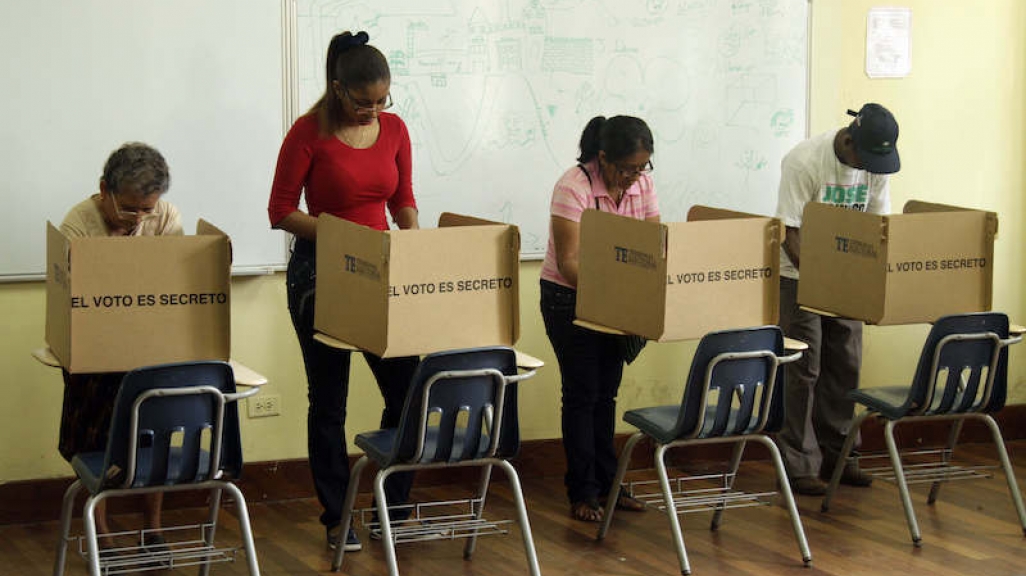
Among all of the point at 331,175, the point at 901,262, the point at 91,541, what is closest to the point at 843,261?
the point at 901,262

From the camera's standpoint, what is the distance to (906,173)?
220 inches

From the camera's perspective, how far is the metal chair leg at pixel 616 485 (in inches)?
164

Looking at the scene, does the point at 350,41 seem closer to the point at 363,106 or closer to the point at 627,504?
the point at 363,106

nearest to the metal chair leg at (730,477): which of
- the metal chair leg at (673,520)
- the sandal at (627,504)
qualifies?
the sandal at (627,504)

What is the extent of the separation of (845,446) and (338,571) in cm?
178

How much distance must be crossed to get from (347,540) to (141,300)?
3.94ft

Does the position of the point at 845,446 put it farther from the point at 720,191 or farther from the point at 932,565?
the point at 720,191

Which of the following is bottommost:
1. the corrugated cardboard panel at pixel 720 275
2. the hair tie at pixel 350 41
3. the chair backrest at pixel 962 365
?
the chair backrest at pixel 962 365

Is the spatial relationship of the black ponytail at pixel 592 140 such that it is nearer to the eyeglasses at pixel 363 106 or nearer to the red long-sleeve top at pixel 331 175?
the red long-sleeve top at pixel 331 175

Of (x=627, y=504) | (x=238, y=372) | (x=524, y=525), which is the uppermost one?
(x=238, y=372)

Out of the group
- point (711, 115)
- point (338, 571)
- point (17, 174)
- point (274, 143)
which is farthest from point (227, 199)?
point (711, 115)

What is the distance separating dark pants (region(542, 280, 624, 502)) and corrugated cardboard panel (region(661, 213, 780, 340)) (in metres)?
0.52

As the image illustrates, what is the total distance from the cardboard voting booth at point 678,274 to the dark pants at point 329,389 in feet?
2.05

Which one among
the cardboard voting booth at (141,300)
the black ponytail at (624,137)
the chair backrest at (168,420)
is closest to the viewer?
the chair backrest at (168,420)
